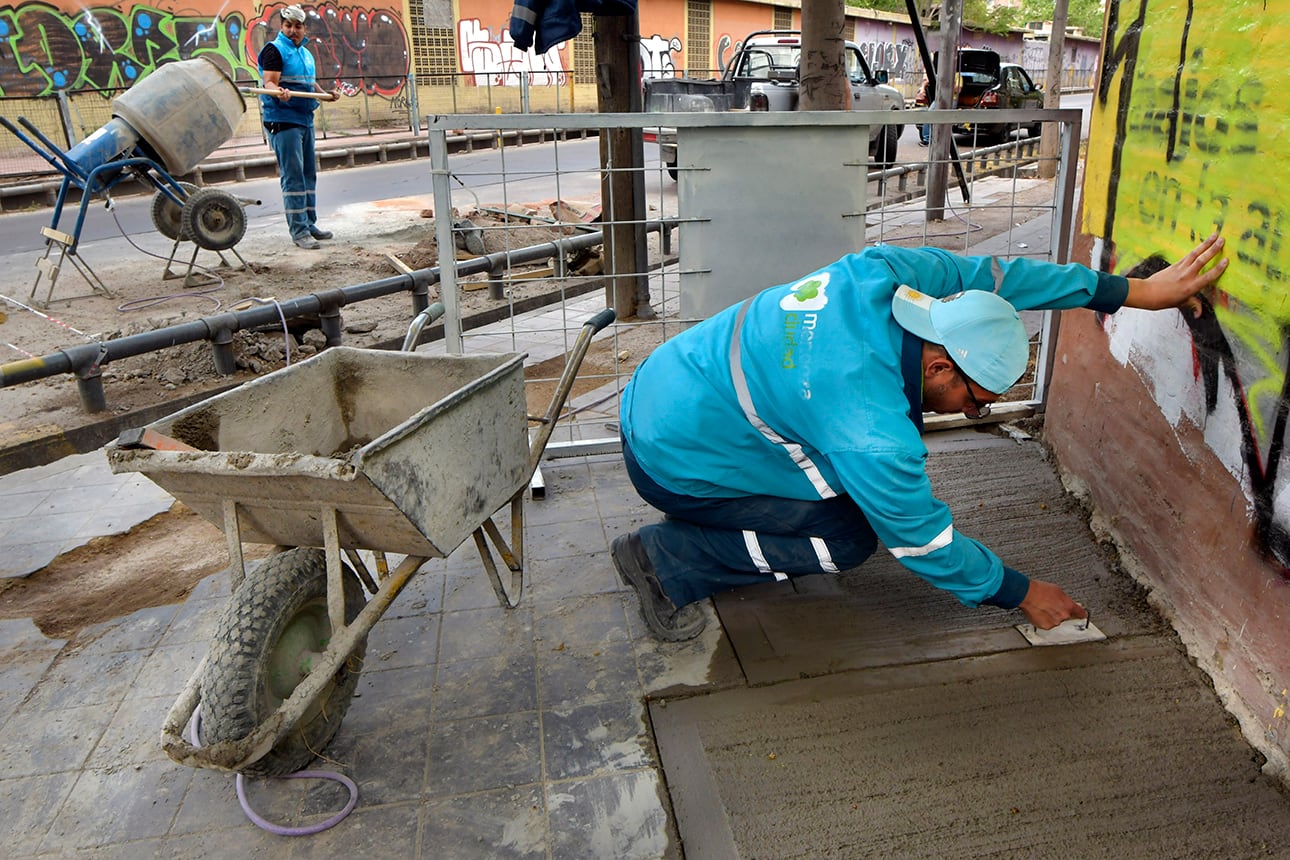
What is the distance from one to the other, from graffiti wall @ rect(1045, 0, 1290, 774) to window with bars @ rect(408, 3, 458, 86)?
20.0 metres

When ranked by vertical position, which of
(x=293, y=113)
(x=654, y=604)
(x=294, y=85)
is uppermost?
(x=294, y=85)

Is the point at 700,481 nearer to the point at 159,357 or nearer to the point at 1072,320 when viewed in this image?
the point at 1072,320

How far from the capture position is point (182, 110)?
7793mm

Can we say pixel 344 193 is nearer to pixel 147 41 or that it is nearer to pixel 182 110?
pixel 182 110

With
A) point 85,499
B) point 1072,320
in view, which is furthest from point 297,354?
point 1072,320

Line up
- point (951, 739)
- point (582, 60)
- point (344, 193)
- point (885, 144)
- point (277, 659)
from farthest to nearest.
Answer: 1. point (582, 60)
2. point (344, 193)
3. point (885, 144)
4. point (951, 739)
5. point (277, 659)

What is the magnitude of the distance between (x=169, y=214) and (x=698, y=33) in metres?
24.4

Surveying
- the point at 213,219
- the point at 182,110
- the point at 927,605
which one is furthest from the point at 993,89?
the point at 927,605

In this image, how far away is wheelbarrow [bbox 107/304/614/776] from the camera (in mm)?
2152

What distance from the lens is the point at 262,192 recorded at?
13500mm

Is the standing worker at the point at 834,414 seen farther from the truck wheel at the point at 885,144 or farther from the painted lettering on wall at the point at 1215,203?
the truck wheel at the point at 885,144

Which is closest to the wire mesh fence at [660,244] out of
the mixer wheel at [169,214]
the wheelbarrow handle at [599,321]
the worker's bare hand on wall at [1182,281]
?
the wheelbarrow handle at [599,321]

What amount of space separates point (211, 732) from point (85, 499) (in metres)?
2.70

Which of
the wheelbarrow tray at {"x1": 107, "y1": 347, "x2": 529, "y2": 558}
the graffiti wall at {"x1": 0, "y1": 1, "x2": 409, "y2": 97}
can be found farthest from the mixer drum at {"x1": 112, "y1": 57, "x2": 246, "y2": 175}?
the graffiti wall at {"x1": 0, "y1": 1, "x2": 409, "y2": 97}
